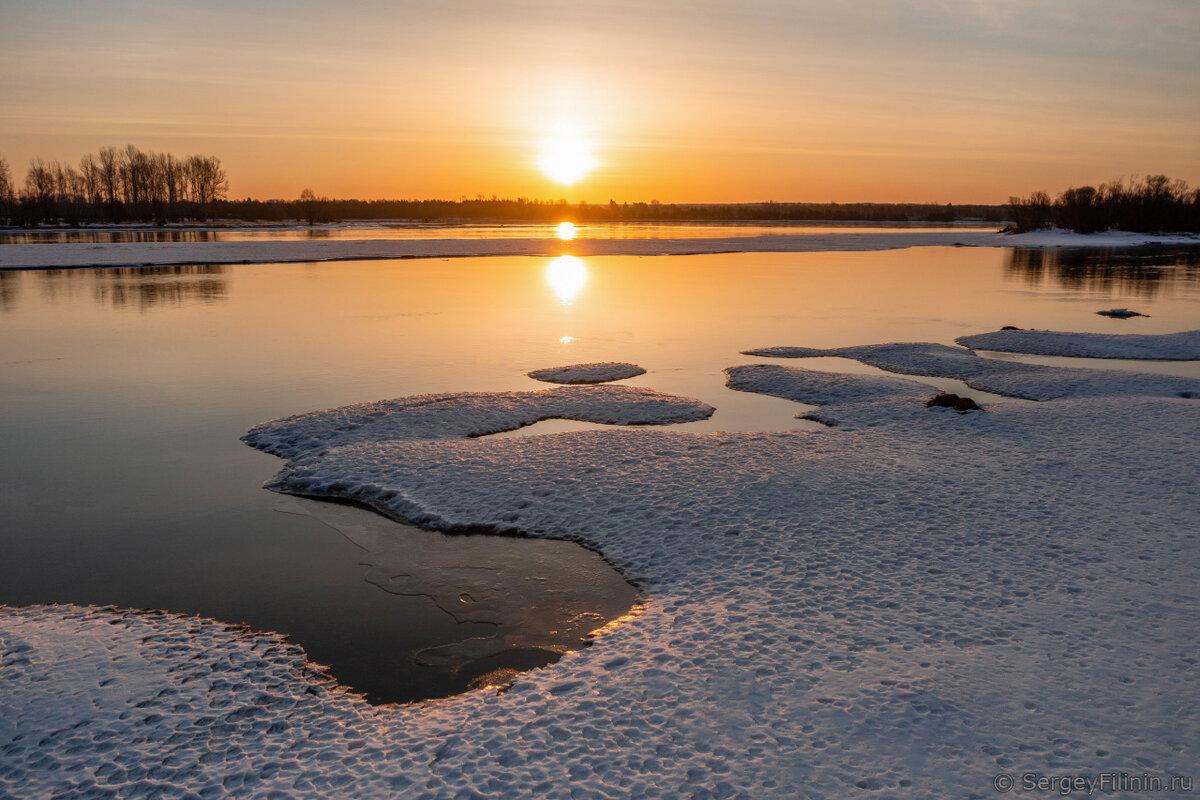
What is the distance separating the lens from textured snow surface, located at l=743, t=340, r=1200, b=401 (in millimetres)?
16344

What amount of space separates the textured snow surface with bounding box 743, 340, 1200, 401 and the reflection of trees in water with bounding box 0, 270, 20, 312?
92.0 ft

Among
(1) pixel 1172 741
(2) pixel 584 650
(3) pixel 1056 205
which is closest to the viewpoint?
(1) pixel 1172 741

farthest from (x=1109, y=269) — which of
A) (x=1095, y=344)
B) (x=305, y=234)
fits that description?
(x=305, y=234)

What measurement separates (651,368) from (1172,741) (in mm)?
14521

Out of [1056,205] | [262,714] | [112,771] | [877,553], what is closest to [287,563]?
[262,714]

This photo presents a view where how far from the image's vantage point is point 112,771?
500cm

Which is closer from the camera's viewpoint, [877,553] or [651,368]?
[877,553]

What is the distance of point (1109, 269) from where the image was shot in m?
52.0

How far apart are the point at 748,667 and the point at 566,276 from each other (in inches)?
1584

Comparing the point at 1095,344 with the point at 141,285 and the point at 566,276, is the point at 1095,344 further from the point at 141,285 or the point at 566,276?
the point at 141,285

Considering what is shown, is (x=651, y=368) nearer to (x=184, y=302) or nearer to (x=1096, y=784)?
(x=1096, y=784)

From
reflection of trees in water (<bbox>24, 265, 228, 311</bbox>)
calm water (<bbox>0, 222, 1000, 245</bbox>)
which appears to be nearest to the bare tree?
calm water (<bbox>0, 222, 1000, 245</bbox>)

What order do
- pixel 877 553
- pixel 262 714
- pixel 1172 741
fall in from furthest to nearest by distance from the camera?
1. pixel 877 553
2. pixel 262 714
3. pixel 1172 741

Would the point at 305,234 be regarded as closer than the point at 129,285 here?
No
